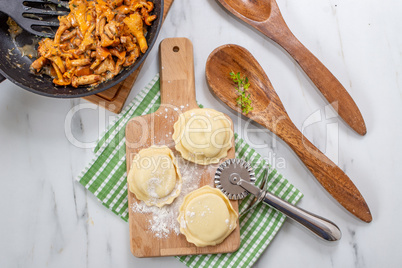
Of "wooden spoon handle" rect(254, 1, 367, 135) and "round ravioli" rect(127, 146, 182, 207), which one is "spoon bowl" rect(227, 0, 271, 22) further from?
"round ravioli" rect(127, 146, 182, 207)

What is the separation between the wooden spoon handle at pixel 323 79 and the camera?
232cm

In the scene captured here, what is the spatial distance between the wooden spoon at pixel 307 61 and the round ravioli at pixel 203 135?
0.57 metres

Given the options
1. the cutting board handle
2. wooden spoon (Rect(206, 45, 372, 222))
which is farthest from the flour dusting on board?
wooden spoon (Rect(206, 45, 372, 222))

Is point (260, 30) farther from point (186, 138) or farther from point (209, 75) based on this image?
point (186, 138)

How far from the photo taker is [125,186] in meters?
2.25

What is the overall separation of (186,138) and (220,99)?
31 cm

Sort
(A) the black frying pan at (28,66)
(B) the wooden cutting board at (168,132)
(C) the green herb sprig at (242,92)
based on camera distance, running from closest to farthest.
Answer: (A) the black frying pan at (28,66)
(B) the wooden cutting board at (168,132)
(C) the green herb sprig at (242,92)

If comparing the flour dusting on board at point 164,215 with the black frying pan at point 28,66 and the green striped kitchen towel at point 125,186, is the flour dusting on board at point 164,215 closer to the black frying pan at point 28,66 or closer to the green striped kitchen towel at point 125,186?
the green striped kitchen towel at point 125,186

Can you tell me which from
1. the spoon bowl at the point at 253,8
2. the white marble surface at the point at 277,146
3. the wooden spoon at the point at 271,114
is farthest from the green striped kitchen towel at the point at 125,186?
the spoon bowl at the point at 253,8

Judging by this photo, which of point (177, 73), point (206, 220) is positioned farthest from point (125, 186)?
point (177, 73)

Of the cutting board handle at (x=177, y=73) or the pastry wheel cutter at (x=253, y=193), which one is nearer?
the pastry wheel cutter at (x=253, y=193)

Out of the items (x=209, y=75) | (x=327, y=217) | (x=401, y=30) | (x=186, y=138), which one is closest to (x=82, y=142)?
(x=186, y=138)

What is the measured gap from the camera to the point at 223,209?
2125mm

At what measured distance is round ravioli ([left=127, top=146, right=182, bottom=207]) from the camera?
83.7 inches
